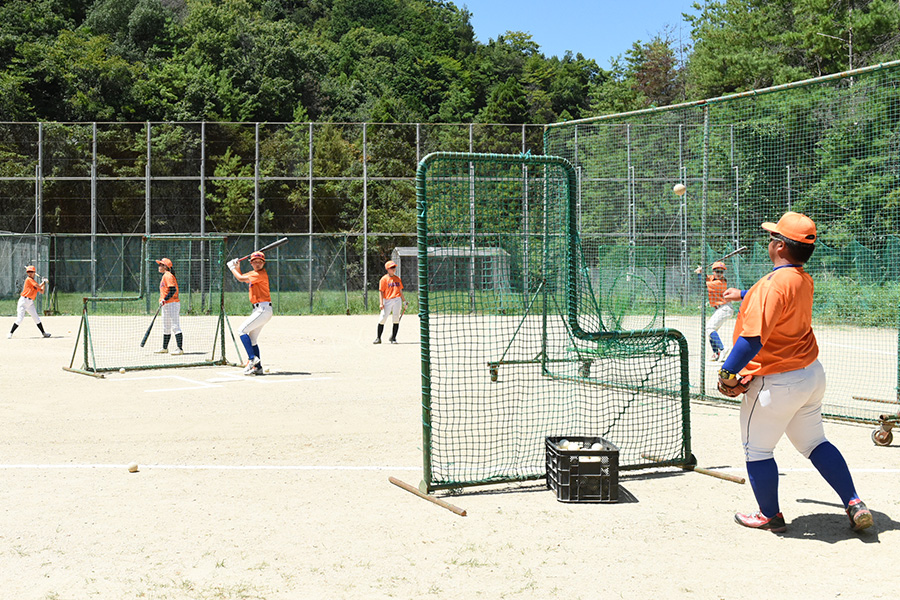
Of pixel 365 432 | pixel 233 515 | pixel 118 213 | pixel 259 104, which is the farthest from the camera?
pixel 259 104

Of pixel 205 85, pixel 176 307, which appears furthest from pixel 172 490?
pixel 205 85

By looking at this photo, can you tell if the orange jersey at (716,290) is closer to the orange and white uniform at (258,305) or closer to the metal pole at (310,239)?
the orange and white uniform at (258,305)

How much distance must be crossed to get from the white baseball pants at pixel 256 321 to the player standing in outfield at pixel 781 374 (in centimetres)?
930

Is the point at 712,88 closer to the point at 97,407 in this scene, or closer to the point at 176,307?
the point at 176,307

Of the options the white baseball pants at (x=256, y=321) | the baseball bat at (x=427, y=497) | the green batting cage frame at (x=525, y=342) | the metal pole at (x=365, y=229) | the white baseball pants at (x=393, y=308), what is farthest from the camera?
the metal pole at (x=365, y=229)

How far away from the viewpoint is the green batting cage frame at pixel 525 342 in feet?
23.0

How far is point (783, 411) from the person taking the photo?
5277 millimetres

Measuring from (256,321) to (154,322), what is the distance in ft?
31.6

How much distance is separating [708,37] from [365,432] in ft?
138

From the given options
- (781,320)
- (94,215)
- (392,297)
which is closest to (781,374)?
(781,320)

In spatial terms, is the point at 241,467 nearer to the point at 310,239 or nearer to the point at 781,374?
the point at 781,374

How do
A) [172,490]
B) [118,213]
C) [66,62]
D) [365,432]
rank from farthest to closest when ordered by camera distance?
[66,62]
[118,213]
[365,432]
[172,490]

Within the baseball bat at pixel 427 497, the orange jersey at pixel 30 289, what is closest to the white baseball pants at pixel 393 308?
the orange jersey at pixel 30 289

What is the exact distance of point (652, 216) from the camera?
23797mm
